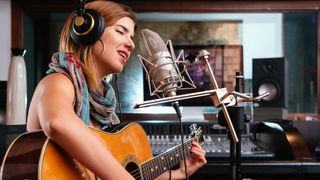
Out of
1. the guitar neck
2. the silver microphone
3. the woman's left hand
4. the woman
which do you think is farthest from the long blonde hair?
the woman's left hand

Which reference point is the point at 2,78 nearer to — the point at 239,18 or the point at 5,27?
the point at 5,27

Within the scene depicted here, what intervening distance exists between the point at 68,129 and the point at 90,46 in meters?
0.32

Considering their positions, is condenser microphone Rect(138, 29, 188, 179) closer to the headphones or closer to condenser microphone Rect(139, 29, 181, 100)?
condenser microphone Rect(139, 29, 181, 100)

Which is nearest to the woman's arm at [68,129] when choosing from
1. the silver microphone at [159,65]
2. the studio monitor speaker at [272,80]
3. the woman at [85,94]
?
the woman at [85,94]

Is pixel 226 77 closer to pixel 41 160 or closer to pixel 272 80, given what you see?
pixel 272 80

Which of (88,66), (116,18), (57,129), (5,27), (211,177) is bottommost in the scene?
(211,177)

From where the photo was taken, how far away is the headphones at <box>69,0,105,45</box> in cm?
114

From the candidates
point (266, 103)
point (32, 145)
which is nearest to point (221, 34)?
point (266, 103)

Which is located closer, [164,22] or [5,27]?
[5,27]

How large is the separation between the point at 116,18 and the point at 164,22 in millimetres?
2117

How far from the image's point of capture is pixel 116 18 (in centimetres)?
124

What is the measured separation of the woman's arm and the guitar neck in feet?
1.03

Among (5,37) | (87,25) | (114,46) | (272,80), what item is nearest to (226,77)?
(272,80)

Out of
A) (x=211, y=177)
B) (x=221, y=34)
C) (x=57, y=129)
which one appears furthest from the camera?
(x=221, y=34)
